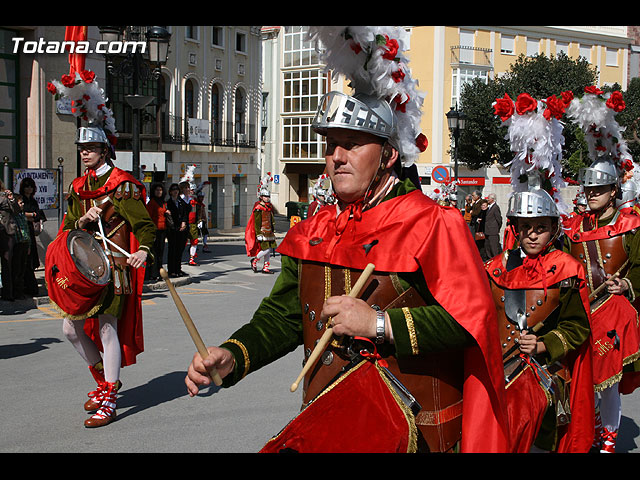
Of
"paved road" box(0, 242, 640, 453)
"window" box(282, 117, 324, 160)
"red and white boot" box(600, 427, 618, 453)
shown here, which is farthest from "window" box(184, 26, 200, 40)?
"red and white boot" box(600, 427, 618, 453)

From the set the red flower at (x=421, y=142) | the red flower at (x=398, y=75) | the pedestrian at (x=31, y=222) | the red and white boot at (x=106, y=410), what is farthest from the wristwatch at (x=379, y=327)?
the pedestrian at (x=31, y=222)

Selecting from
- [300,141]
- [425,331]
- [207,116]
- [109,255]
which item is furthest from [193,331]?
[300,141]

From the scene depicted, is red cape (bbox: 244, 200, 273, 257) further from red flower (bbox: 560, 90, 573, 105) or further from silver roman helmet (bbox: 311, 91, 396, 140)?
silver roman helmet (bbox: 311, 91, 396, 140)

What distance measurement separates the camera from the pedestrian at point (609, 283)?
241 inches

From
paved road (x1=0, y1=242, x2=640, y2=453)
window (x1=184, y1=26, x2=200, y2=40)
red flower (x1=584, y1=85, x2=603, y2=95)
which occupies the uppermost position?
window (x1=184, y1=26, x2=200, y2=40)

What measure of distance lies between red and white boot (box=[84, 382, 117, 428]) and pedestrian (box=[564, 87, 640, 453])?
3.86m

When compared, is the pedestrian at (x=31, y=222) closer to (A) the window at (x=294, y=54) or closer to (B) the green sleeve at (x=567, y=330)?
(B) the green sleeve at (x=567, y=330)

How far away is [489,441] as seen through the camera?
324cm

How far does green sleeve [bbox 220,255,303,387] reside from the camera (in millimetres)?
3305

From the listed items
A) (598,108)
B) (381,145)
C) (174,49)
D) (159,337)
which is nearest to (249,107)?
(174,49)

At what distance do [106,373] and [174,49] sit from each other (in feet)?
97.7

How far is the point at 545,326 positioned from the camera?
16.3 ft

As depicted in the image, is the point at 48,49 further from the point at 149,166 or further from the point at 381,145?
the point at 381,145

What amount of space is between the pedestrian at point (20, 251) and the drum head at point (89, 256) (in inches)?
250
